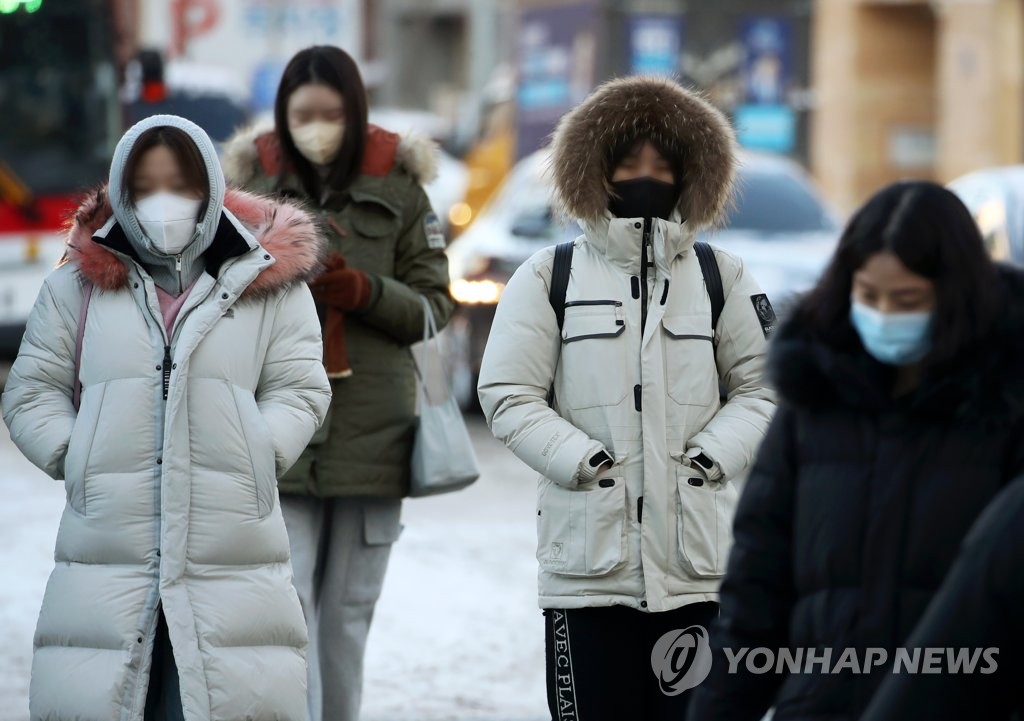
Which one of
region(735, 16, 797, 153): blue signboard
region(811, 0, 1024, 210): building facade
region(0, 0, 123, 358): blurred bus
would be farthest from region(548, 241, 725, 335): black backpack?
region(811, 0, 1024, 210): building facade

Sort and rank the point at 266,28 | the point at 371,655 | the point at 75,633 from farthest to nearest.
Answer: the point at 266,28, the point at 371,655, the point at 75,633

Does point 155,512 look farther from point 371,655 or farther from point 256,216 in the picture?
point 371,655

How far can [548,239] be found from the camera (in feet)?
42.3

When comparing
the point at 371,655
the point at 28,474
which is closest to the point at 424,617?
the point at 371,655

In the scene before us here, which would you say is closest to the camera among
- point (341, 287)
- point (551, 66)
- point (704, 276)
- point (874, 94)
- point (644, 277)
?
point (644, 277)

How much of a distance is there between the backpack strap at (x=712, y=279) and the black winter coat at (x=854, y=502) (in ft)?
4.40

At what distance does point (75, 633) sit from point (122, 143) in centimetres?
109

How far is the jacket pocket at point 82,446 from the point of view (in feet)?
14.5

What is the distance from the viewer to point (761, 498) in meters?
3.31

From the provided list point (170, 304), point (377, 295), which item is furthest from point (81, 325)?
point (377, 295)

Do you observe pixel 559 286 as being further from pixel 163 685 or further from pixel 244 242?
pixel 163 685

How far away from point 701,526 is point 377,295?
4.61ft

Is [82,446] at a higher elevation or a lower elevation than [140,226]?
lower

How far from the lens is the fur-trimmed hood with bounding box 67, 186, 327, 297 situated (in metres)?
4.57
